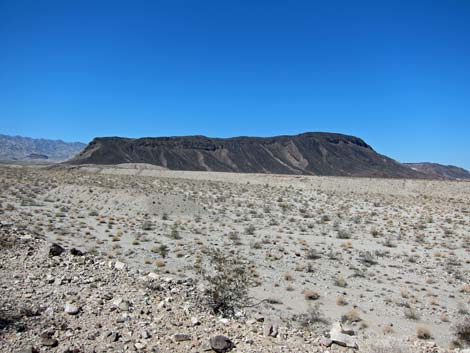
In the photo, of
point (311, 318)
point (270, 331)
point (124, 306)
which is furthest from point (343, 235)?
point (124, 306)

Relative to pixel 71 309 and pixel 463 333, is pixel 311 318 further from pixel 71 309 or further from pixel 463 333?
pixel 71 309

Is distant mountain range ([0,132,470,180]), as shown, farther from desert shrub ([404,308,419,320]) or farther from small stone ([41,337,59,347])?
small stone ([41,337,59,347])

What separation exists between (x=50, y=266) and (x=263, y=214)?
17.4m

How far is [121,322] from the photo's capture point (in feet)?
18.7

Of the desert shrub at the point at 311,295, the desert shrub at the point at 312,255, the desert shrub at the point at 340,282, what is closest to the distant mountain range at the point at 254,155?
the desert shrub at the point at 312,255

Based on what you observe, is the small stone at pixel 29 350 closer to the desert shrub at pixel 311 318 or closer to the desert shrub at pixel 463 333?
the desert shrub at pixel 311 318

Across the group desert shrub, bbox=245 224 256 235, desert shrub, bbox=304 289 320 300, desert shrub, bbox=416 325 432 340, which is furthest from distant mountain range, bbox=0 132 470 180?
desert shrub, bbox=416 325 432 340

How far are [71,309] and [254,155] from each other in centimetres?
14725

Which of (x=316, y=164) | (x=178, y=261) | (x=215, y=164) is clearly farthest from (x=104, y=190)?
(x=316, y=164)

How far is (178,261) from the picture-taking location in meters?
12.0

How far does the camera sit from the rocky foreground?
5047mm

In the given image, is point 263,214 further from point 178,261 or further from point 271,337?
point 271,337

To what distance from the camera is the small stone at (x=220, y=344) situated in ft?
16.4

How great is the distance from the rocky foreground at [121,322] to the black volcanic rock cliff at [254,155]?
127837mm
